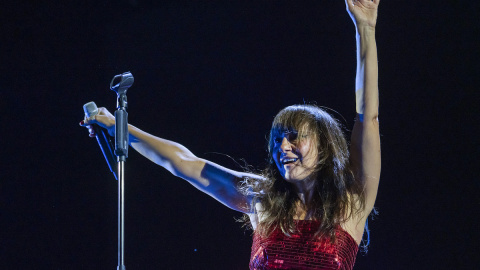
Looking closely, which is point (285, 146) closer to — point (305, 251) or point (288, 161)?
point (288, 161)

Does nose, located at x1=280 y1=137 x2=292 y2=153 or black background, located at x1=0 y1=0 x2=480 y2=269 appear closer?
nose, located at x1=280 y1=137 x2=292 y2=153

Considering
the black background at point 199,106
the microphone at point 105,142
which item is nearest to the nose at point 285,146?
the microphone at point 105,142

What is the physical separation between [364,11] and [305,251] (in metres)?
0.92

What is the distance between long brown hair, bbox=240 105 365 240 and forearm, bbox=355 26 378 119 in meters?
0.22

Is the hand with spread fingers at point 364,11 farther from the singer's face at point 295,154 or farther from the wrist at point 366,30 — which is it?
the singer's face at point 295,154

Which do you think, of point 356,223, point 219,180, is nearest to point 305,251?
point 356,223

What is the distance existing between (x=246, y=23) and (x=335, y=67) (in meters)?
0.65

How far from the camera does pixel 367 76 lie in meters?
1.87

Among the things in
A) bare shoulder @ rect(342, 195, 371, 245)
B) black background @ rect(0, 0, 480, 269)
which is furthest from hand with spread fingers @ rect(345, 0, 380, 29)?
black background @ rect(0, 0, 480, 269)

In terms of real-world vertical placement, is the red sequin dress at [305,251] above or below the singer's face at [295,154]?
below

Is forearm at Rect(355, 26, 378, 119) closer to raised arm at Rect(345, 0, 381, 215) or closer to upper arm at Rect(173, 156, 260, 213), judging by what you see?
raised arm at Rect(345, 0, 381, 215)

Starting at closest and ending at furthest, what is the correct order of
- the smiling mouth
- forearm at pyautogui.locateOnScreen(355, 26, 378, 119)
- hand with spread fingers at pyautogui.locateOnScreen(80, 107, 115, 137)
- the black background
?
1. forearm at pyautogui.locateOnScreen(355, 26, 378, 119)
2. the smiling mouth
3. hand with spread fingers at pyautogui.locateOnScreen(80, 107, 115, 137)
4. the black background

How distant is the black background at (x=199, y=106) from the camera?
3.00 m

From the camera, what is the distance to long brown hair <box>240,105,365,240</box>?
6.58ft
